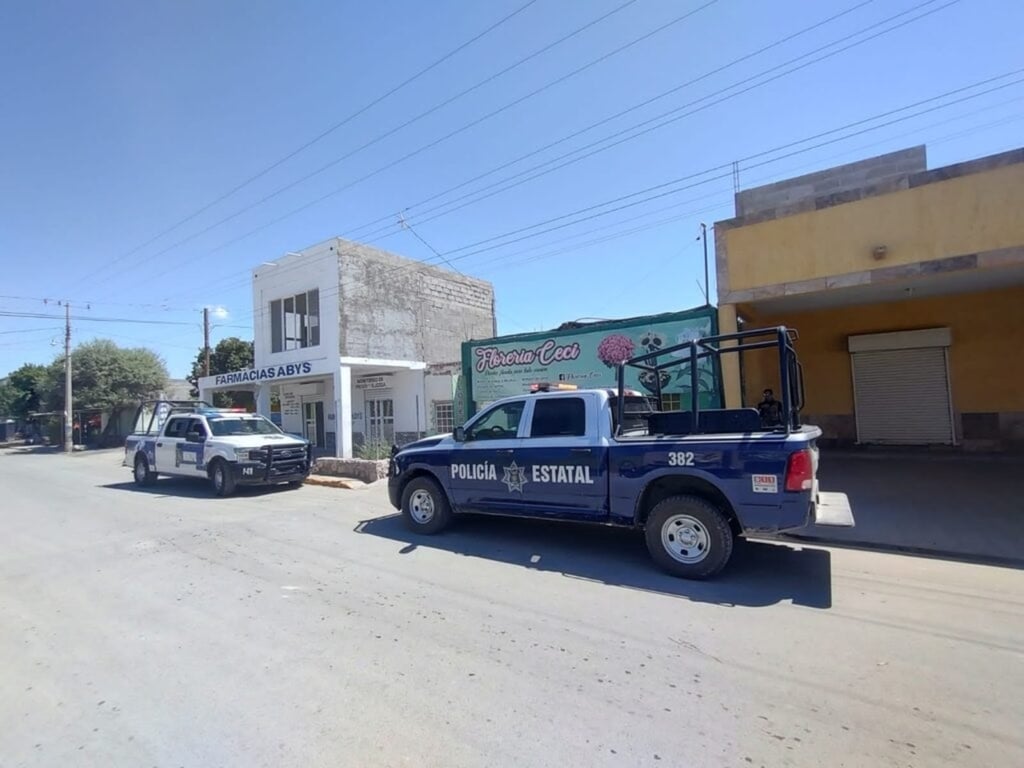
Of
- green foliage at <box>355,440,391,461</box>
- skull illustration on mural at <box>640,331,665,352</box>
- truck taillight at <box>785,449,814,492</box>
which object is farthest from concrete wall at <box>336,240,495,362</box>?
truck taillight at <box>785,449,814,492</box>

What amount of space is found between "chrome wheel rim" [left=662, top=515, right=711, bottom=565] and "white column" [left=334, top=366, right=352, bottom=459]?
43.4 feet

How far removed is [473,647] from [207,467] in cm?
1035

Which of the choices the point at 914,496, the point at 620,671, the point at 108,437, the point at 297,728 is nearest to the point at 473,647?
the point at 620,671

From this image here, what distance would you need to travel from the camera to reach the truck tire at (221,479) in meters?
11.6

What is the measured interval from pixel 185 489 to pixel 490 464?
32.6 ft

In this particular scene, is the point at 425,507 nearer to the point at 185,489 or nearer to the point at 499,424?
the point at 499,424

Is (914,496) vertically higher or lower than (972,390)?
lower

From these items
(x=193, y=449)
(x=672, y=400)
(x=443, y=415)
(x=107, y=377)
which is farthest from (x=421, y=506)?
(x=107, y=377)

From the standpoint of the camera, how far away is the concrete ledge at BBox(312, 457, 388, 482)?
42.7 ft

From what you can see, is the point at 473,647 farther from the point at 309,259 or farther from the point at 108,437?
the point at 108,437

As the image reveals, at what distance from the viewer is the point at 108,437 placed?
35.1 m

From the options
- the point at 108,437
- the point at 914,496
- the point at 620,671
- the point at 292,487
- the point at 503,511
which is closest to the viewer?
A: the point at 620,671

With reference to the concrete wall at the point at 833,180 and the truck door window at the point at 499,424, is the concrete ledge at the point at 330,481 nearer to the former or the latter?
the truck door window at the point at 499,424

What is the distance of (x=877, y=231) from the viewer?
28.1ft
